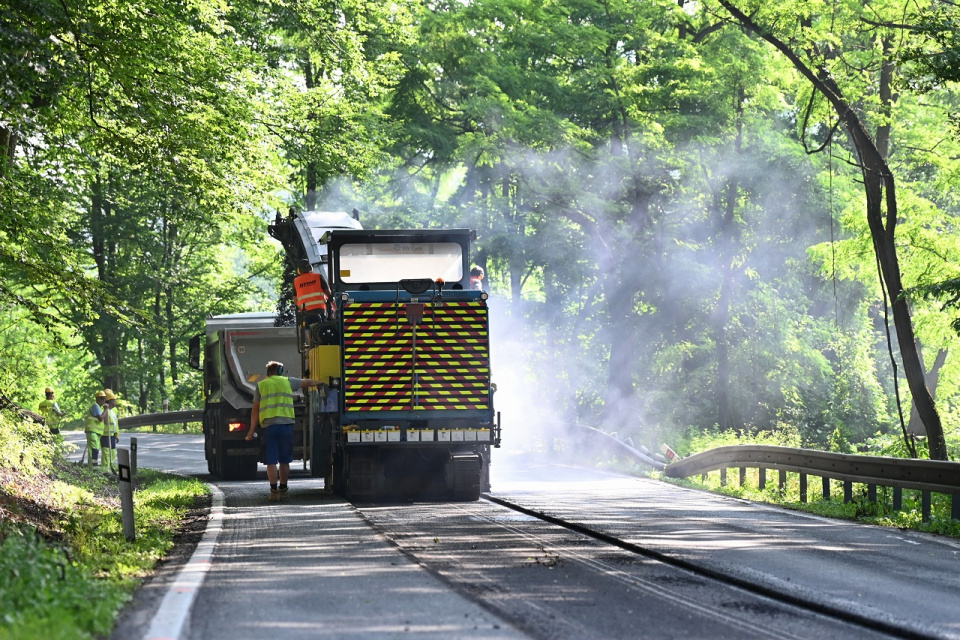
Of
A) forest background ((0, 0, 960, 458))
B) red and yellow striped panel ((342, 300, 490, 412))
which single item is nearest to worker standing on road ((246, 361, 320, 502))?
red and yellow striped panel ((342, 300, 490, 412))

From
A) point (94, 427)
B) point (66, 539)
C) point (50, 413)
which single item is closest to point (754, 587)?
point (66, 539)

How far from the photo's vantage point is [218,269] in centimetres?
4775

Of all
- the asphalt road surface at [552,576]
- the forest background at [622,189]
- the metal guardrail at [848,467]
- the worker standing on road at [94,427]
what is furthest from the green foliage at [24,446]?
the metal guardrail at [848,467]

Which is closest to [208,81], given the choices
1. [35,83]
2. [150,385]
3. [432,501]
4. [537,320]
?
[35,83]

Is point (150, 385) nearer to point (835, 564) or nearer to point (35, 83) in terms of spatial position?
point (35, 83)

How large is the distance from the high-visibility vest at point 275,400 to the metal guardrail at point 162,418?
2389 cm

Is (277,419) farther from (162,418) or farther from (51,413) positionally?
(162,418)

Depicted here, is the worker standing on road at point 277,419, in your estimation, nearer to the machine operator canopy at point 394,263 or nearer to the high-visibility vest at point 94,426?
the machine operator canopy at point 394,263

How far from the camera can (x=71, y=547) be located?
9.77m

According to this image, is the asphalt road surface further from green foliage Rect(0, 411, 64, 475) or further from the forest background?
the forest background

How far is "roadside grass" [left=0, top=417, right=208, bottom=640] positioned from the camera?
6395mm

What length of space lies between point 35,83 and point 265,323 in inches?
351

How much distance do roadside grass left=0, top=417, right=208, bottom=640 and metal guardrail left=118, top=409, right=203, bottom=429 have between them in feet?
65.5

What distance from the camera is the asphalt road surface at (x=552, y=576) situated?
674cm
